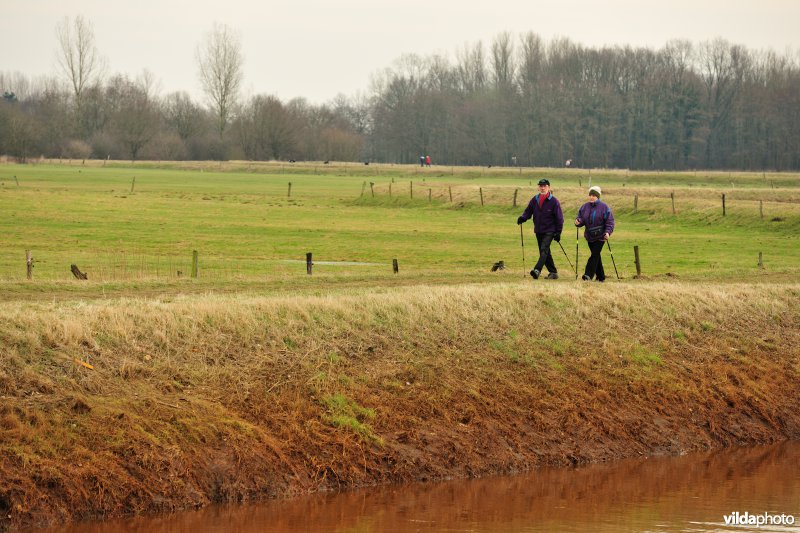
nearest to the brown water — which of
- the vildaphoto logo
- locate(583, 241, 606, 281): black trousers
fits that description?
the vildaphoto logo

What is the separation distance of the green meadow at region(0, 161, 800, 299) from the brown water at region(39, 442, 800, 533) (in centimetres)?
928

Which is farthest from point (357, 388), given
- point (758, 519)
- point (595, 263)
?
point (595, 263)

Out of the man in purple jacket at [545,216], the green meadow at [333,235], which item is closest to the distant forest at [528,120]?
the green meadow at [333,235]

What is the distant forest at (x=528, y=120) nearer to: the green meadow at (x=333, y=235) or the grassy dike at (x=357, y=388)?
the green meadow at (x=333, y=235)

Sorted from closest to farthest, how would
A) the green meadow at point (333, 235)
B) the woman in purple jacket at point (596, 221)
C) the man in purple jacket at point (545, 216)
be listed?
the woman in purple jacket at point (596, 221) → the man in purple jacket at point (545, 216) → the green meadow at point (333, 235)

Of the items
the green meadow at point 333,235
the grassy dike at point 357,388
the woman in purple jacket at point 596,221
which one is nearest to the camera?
the grassy dike at point 357,388

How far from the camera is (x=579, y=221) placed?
2236cm

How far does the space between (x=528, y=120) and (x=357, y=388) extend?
14402 centimetres

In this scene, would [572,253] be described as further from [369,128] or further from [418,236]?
[369,128]

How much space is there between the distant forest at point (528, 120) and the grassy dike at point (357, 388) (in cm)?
12347

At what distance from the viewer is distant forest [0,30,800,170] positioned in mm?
147000

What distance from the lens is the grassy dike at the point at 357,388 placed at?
13906 mm

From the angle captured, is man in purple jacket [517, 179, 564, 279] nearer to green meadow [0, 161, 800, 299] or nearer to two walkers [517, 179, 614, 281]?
two walkers [517, 179, 614, 281]

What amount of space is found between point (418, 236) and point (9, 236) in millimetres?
16293
